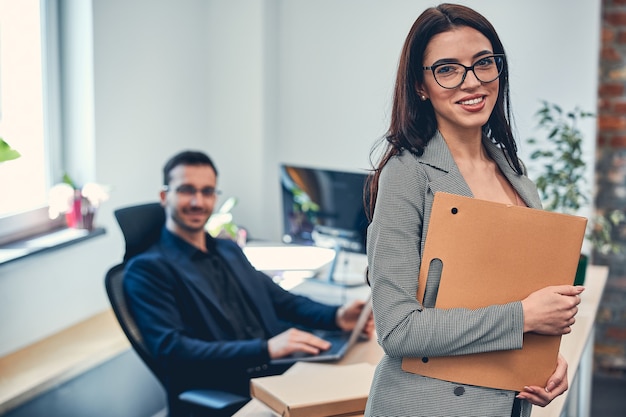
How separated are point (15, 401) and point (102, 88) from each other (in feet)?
4.47

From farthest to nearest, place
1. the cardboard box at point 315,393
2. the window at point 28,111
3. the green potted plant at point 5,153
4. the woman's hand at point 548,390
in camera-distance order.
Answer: the window at point 28,111 < the green potted plant at point 5,153 < the cardboard box at point 315,393 < the woman's hand at point 548,390

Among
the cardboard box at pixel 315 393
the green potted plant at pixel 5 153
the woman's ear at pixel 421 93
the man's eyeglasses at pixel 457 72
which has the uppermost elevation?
the man's eyeglasses at pixel 457 72

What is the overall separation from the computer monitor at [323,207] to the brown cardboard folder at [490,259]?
1656mm

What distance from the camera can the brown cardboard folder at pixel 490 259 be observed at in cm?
129

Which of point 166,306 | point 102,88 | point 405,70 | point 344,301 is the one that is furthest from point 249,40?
point 405,70

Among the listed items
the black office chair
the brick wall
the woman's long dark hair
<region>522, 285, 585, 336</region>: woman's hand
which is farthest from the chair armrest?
the brick wall

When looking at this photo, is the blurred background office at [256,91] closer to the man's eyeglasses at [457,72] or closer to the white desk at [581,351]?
the white desk at [581,351]

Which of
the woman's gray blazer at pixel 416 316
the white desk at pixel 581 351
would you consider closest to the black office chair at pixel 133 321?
the white desk at pixel 581 351

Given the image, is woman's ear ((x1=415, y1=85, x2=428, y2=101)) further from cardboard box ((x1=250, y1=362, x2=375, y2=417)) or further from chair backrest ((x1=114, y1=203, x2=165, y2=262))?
chair backrest ((x1=114, y1=203, x2=165, y2=262))

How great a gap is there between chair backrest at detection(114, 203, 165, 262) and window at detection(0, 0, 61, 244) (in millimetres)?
646

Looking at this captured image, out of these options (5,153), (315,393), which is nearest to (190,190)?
(5,153)

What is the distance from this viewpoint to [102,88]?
332cm

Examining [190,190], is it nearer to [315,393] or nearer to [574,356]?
[315,393]

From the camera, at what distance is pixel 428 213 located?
129cm
